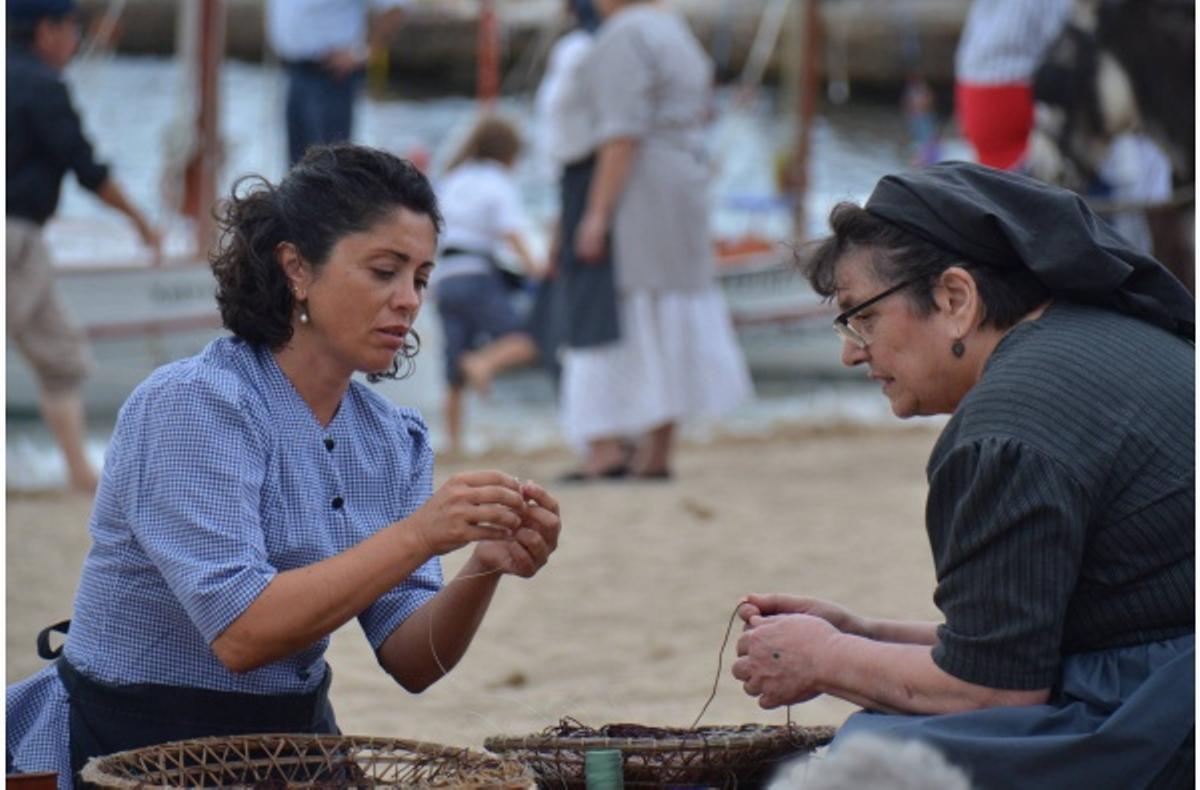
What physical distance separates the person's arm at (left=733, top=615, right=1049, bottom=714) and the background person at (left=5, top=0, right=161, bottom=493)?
5.70 meters

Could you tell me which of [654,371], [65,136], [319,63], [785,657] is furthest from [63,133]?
[785,657]

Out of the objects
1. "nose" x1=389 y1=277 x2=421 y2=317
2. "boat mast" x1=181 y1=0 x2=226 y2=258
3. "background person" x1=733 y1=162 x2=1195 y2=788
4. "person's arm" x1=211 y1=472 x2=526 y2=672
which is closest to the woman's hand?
"background person" x1=733 y1=162 x2=1195 y2=788

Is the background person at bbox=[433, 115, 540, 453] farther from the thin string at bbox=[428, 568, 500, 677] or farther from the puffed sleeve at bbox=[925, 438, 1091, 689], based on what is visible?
the puffed sleeve at bbox=[925, 438, 1091, 689]

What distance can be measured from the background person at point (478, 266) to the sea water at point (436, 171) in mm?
468

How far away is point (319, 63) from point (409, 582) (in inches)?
315

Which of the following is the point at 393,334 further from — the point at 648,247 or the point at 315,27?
the point at 315,27

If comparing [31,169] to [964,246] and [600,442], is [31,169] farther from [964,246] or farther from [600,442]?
[964,246]

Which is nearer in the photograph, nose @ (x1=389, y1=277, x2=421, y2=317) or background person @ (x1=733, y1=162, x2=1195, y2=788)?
background person @ (x1=733, y1=162, x2=1195, y2=788)

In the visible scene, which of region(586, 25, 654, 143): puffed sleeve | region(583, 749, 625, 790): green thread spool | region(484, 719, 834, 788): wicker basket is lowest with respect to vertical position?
region(586, 25, 654, 143): puffed sleeve

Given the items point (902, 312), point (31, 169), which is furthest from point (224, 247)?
point (31, 169)

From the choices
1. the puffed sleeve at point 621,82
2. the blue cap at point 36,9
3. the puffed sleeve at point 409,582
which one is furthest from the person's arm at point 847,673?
the blue cap at point 36,9

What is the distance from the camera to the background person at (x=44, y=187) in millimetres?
8133

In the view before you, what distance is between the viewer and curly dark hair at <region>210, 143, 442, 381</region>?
10.2 ft

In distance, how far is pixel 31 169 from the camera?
8328mm
